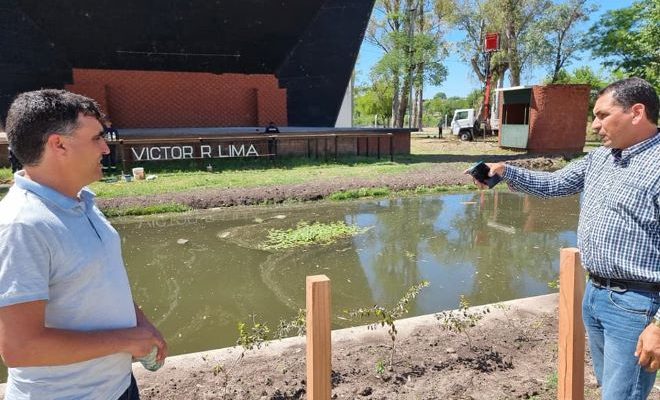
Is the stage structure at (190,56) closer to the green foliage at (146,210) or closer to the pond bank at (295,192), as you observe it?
the pond bank at (295,192)

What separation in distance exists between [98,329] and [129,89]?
17.5 meters

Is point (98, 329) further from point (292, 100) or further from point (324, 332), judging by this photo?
point (292, 100)

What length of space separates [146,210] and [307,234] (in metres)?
3.52

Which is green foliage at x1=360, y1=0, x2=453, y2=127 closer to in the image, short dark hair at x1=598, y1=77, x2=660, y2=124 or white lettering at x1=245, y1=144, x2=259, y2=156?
white lettering at x1=245, y1=144, x2=259, y2=156

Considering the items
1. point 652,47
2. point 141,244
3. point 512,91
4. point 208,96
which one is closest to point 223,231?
point 141,244

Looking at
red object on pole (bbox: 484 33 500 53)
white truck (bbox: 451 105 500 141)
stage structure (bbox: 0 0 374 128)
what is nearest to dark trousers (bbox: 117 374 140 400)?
stage structure (bbox: 0 0 374 128)

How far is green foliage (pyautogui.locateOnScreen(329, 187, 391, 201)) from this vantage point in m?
10.4

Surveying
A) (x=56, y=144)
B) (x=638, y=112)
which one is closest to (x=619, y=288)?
(x=638, y=112)

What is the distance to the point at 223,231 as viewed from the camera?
25.6ft

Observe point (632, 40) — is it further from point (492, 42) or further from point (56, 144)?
point (56, 144)

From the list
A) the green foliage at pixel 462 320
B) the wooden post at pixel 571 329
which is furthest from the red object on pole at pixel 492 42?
the wooden post at pixel 571 329

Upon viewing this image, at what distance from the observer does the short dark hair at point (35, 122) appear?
4.84ft

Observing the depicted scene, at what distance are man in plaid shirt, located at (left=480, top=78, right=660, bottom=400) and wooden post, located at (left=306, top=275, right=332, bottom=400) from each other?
3.96 feet

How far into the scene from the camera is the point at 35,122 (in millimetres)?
1481
